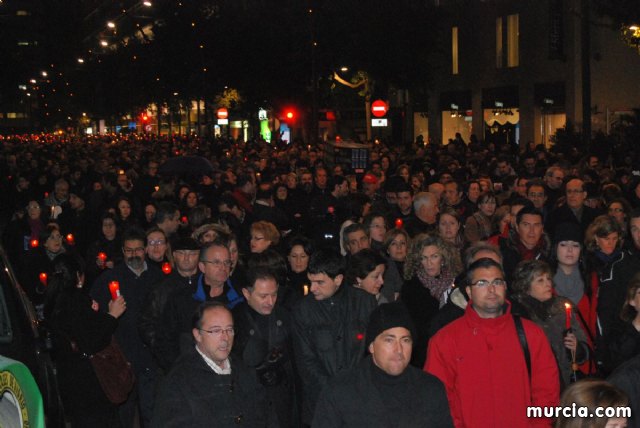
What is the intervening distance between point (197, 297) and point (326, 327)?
Answer: 3.85 feet

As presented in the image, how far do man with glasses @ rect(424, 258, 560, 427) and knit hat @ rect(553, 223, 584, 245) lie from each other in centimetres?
265

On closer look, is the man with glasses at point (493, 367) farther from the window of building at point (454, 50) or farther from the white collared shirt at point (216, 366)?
the window of building at point (454, 50)

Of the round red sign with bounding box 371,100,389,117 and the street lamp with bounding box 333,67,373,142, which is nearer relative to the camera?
the round red sign with bounding box 371,100,389,117

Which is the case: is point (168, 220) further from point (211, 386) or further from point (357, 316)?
point (211, 386)

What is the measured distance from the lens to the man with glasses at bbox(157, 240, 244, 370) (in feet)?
24.4

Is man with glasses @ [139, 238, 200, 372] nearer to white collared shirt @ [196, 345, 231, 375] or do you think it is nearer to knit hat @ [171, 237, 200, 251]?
knit hat @ [171, 237, 200, 251]

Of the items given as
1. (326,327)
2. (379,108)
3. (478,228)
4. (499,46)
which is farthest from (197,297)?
(499,46)

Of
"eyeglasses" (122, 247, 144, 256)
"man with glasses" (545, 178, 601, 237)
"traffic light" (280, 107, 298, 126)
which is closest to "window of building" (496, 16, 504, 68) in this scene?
"traffic light" (280, 107, 298, 126)

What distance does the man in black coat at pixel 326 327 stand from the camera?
6.77 metres

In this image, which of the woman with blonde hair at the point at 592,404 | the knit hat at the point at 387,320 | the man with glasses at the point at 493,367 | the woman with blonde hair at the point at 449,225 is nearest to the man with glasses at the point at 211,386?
the knit hat at the point at 387,320

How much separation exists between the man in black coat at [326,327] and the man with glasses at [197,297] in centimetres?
80

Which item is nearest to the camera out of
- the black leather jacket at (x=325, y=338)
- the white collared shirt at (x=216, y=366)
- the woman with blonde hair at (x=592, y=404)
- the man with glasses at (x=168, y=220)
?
the woman with blonde hair at (x=592, y=404)

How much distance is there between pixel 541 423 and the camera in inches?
217

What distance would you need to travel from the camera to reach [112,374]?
729 centimetres
